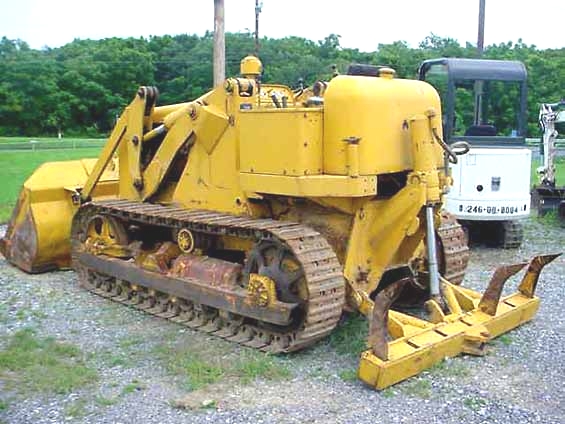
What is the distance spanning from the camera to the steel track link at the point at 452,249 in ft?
23.8

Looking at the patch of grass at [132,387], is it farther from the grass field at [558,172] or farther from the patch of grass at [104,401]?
the grass field at [558,172]

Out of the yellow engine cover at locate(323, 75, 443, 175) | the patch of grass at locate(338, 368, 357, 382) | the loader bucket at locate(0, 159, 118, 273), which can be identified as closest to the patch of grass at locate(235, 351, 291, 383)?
the patch of grass at locate(338, 368, 357, 382)

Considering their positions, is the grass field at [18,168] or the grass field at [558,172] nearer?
the grass field at [18,168]

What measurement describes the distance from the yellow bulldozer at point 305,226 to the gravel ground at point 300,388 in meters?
0.19

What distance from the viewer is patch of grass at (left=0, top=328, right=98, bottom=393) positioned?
5461mm

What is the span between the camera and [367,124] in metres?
5.90

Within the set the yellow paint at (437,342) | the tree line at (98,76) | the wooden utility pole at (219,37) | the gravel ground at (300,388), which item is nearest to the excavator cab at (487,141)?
the gravel ground at (300,388)

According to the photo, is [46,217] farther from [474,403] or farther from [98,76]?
[98,76]

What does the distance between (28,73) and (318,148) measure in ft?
180

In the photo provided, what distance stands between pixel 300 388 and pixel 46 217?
4597mm

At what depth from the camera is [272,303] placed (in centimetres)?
594

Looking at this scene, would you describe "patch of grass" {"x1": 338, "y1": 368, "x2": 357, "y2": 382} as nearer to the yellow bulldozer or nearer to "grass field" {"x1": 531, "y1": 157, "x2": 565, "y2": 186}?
the yellow bulldozer

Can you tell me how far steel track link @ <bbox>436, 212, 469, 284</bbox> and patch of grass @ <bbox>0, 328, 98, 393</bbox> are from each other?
3.43 meters

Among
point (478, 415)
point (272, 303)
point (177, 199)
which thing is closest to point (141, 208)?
point (177, 199)
